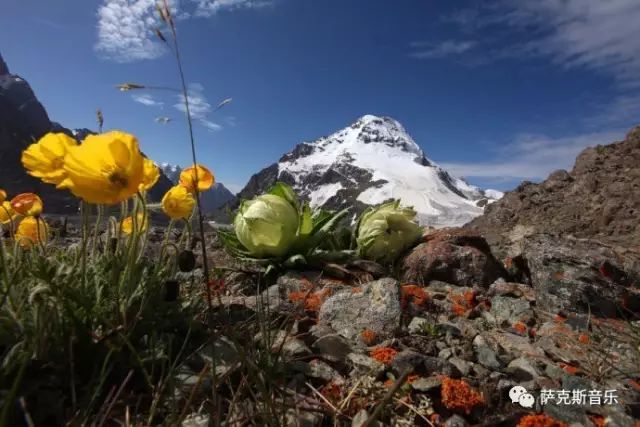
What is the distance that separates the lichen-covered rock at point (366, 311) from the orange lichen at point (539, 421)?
0.87 metres

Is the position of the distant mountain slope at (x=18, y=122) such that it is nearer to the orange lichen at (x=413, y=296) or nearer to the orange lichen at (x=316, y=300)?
the orange lichen at (x=316, y=300)

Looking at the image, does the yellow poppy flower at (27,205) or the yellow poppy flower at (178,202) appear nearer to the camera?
the yellow poppy flower at (27,205)

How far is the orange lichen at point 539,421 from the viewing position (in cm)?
193

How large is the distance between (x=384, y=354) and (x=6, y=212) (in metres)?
2.93

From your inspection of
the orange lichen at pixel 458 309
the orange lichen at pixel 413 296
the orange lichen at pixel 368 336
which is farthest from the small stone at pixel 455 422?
the orange lichen at pixel 458 309

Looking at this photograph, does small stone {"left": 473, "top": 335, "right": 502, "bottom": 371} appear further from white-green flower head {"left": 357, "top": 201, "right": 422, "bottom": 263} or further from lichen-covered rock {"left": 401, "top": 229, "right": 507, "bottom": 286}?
white-green flower head {"left": 357, "top": 201, "right": 422, "bottom": 263}

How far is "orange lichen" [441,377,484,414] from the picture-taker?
1999 millimetres

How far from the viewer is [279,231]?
14.0 ft

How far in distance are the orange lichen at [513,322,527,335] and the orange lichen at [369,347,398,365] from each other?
43.5 inches

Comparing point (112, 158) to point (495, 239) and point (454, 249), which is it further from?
point (495, 239)

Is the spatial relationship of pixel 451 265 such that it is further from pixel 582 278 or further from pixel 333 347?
pixel 333 347

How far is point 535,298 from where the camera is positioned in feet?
12.0

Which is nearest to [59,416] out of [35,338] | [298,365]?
[35,338]

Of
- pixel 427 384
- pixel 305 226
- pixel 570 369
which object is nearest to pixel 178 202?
pixel 305 226
